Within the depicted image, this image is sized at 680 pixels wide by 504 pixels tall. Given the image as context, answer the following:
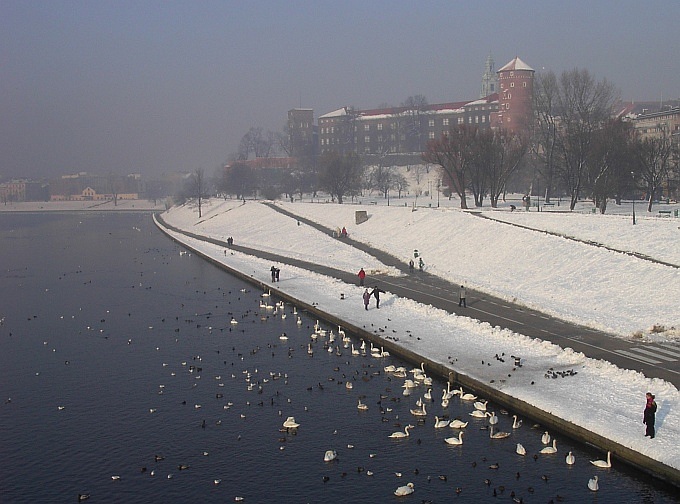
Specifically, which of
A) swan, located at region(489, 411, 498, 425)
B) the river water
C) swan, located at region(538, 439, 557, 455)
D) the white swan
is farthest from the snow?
the white swan

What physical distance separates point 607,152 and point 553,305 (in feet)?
132

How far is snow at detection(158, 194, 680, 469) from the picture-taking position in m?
24.1

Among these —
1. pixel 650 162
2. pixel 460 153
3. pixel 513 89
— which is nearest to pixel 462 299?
pixel 650 162

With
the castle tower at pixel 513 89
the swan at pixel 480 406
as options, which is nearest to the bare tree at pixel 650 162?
the swan at pixel 480 406

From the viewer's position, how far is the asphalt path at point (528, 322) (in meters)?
28.0

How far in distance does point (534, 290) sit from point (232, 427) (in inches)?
986

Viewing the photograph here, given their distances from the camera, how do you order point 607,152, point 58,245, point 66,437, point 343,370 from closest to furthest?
point 66,437 < point 343,370 < point 607,152 < point 58,245

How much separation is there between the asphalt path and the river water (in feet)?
20.5

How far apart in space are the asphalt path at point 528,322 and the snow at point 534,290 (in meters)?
0.82

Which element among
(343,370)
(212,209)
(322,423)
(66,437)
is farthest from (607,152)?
(212,209)

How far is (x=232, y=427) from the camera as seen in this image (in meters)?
24.4

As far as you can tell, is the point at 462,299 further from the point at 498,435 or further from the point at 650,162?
the point at 650,162

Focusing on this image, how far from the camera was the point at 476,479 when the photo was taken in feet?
66.6

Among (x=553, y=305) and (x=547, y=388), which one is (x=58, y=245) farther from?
(x=547, y=388)
